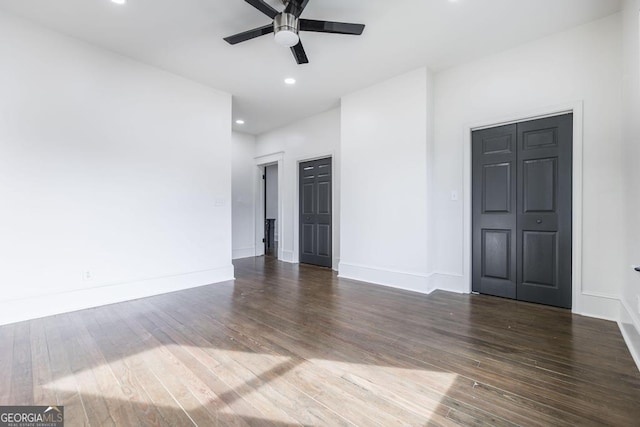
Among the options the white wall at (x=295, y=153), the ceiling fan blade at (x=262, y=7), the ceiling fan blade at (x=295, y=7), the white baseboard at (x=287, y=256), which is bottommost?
the white baseboard at (x=287, y=256)

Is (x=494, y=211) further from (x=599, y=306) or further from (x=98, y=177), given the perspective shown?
(x=98, y=177)

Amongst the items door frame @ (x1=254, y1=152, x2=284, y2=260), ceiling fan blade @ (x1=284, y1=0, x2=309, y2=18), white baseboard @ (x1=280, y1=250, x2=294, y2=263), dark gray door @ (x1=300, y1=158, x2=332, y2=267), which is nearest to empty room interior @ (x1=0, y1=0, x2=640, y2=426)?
ceiling fan blade @ (x1=284, y1=0, x2=309, y2=18)

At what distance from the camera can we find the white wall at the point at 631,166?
2.12 m

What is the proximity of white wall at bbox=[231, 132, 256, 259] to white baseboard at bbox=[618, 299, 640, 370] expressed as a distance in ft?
19.1

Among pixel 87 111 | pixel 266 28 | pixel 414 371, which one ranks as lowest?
pixel 414 371

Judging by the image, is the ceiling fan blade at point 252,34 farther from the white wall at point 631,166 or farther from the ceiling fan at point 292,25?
the white wall at point 631,166

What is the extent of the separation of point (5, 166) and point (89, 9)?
1644 millimetres

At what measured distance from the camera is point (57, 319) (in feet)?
9.02

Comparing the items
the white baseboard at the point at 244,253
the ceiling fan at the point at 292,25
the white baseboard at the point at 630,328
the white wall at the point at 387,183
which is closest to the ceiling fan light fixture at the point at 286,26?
the ceiling fan at the point at 292,25

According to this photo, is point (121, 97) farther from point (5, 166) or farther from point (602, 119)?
point (602, 119)

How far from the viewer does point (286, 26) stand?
2.40m

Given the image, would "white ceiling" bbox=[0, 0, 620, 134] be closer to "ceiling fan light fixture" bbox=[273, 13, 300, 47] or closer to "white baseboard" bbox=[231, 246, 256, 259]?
"ceiling fan light fixture" bbox=[273, 13, 300, 47]

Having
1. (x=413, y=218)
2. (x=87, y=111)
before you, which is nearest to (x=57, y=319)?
(x=87, y=111)

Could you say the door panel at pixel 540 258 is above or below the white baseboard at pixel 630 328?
above
